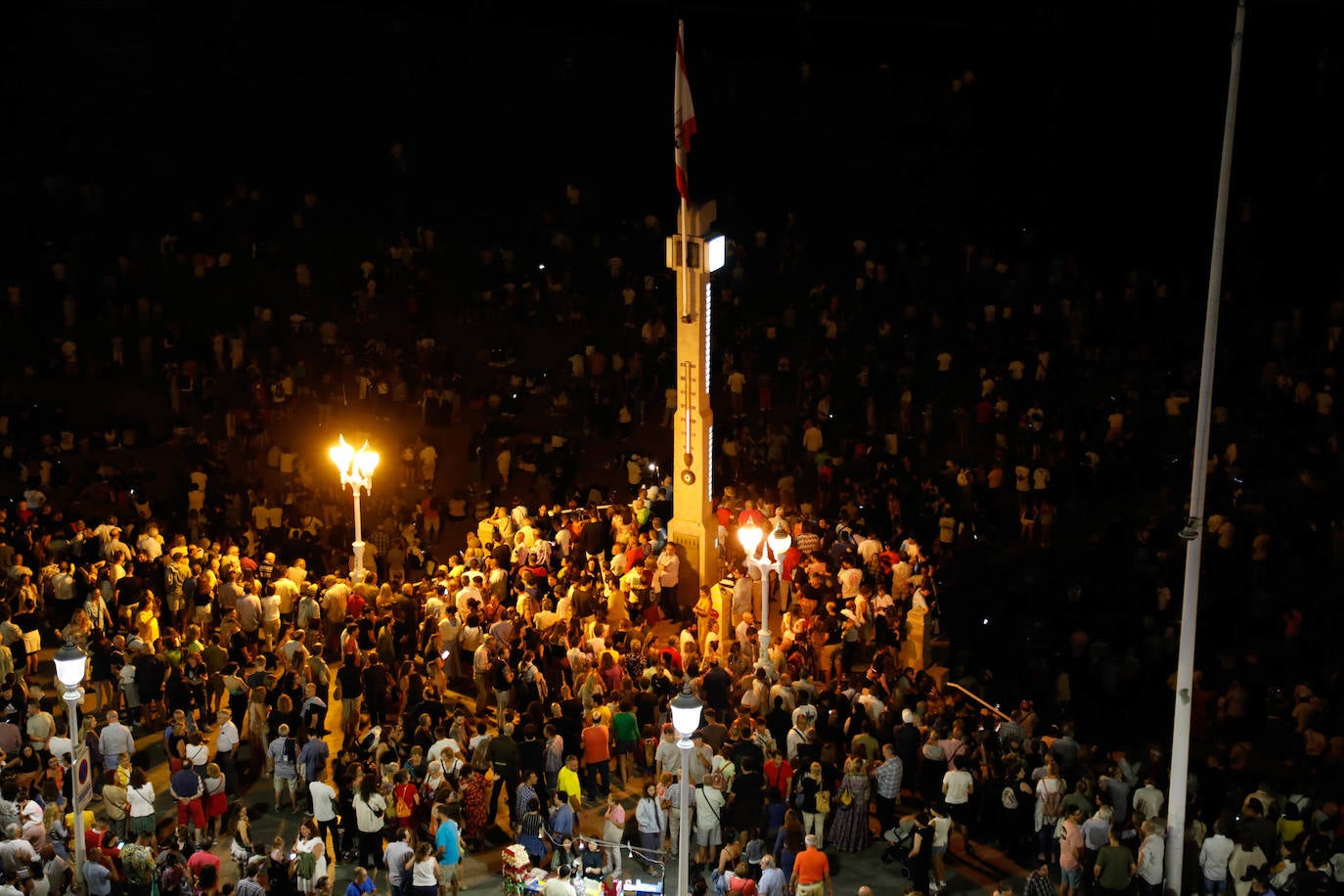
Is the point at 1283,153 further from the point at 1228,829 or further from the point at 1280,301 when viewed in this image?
the point at 1228,829

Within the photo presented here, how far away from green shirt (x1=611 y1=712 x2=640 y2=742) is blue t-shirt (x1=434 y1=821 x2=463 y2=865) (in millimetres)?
3244

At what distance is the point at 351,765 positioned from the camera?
53.3ft

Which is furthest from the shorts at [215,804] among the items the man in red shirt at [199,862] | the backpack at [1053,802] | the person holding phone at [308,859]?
the backpack at [1053,802]

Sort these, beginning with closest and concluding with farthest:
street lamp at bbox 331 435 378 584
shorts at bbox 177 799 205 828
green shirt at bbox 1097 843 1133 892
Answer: green shirt at bbox 1097 843 1133 892
shorts at bbox 177 799 205 828
street lamp at bbox 331 435 378 584

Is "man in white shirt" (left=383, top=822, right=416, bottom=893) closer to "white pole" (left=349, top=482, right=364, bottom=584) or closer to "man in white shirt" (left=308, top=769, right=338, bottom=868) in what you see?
"man in white shirt" (left=308, top=769, right=338, bottom=868)

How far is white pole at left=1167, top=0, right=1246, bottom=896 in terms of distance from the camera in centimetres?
1379

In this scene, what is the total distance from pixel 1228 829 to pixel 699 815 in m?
5.25

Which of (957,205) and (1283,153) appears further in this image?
(957,205)

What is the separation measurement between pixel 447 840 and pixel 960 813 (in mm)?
5525

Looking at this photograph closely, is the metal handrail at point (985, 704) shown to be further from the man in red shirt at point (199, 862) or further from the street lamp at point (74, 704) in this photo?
the street lamp at point (74, 704)

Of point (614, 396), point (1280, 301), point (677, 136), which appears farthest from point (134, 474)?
point (1280, 301)

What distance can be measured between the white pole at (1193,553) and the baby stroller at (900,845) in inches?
103

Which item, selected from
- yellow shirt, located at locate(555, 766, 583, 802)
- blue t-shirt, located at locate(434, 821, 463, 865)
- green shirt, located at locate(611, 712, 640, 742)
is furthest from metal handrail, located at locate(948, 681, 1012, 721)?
blue t-shirt, located at locate(434, 821, 463, 865)

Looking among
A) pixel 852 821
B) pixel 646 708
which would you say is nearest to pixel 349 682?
pixel 646 708
